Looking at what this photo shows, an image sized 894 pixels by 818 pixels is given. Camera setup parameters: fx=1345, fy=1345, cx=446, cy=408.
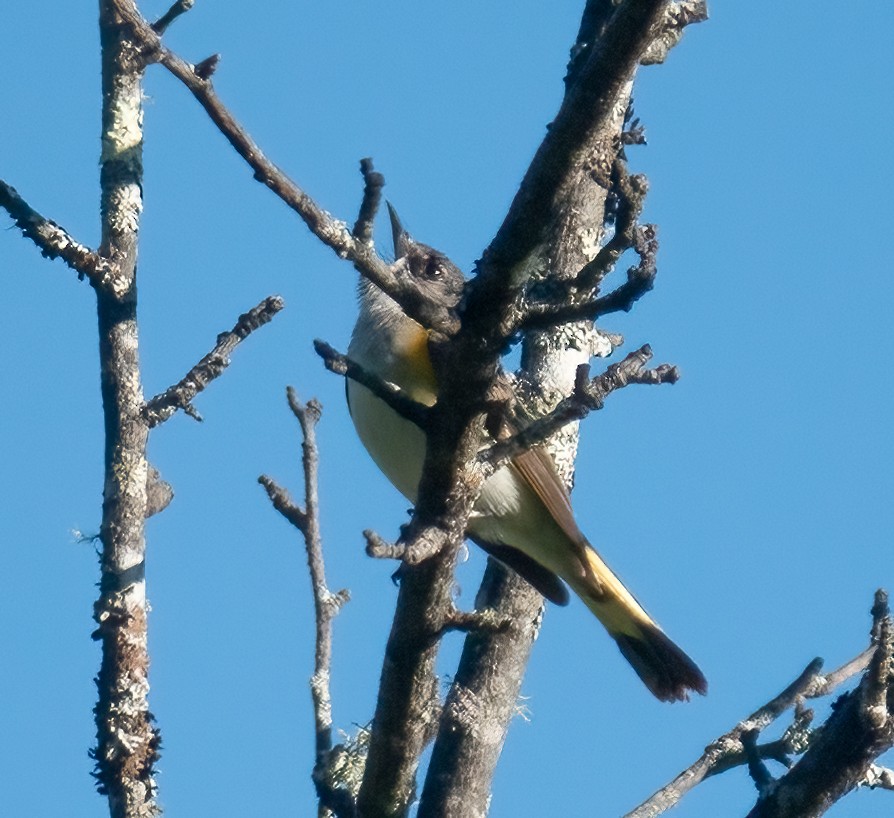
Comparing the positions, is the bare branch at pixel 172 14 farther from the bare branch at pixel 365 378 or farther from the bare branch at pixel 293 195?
the bare branch at pixel 365 378

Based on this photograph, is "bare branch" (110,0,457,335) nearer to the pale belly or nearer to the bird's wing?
the bird's wing

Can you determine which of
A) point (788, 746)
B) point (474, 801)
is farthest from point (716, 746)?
point (474, 801)

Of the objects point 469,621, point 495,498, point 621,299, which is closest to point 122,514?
point 469,621

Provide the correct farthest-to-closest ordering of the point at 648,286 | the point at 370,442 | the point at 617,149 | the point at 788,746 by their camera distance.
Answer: the point at 370,442
the point at 617,149
the point at 788,746
the point at 648,286

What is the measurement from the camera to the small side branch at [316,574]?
3.76 m

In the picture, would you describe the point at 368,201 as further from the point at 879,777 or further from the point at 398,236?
the point at 398,236

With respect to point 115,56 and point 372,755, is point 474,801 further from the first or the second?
point 115,56

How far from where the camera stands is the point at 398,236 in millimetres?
6469

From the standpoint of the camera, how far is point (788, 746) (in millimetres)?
3828

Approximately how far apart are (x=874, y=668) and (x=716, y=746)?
1.01 metres

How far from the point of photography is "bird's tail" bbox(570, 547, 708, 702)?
5.41 m

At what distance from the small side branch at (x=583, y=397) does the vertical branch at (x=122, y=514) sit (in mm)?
1210

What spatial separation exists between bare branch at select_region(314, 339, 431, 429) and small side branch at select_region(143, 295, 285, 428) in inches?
39.9

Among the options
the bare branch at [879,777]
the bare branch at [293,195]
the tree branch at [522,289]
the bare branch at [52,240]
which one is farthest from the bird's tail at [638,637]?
the bare branch at [293,195]
